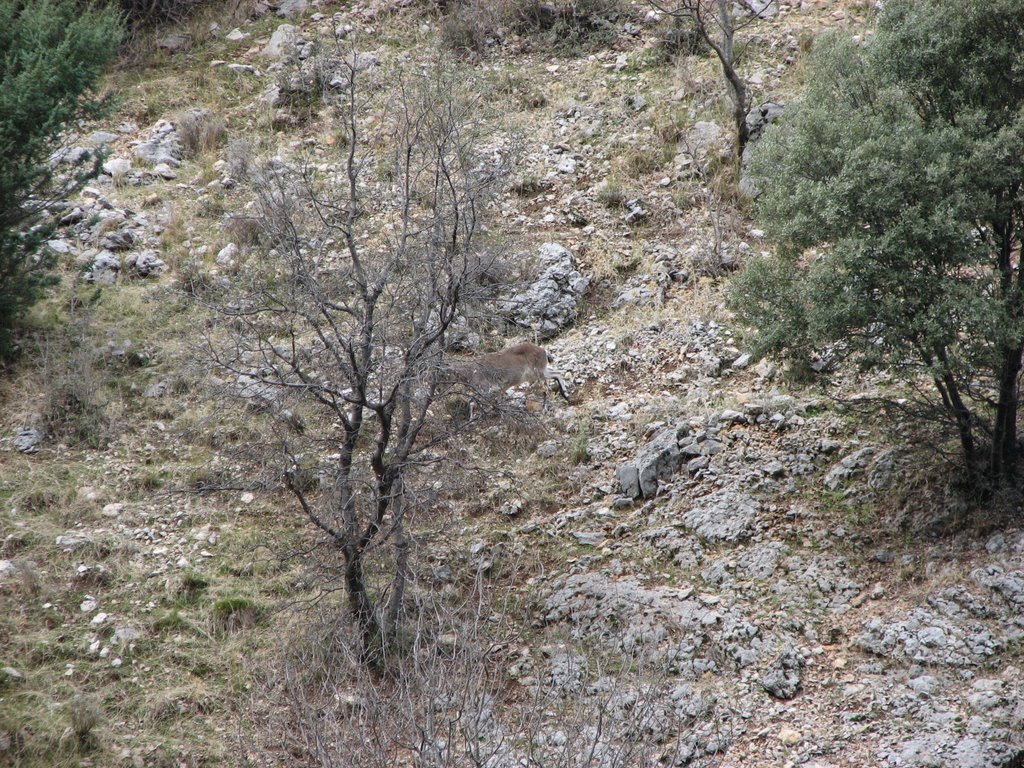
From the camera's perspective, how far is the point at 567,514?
8789mm

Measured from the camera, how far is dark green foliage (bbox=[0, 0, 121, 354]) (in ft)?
34.5

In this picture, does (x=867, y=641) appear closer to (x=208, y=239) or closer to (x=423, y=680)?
(x=423, y=680)

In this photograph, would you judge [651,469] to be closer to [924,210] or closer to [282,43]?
[924,210]

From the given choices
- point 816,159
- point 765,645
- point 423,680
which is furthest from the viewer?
point 816,159

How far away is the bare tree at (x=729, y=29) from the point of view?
12.6 m

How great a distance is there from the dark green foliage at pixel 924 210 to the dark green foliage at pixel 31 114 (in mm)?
8321

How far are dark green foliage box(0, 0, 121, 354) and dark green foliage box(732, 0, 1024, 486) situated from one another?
8321mm

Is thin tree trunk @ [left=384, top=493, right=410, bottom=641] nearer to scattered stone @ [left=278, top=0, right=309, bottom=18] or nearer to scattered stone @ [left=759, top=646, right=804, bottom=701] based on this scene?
scattered stone @ [left=759, top=646, right=804, bottom=701]

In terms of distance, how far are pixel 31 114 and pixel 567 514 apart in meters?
7.67

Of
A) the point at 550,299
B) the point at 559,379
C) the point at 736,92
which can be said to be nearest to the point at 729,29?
the point at 736,92

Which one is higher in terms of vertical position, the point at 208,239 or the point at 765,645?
the point at 208,239

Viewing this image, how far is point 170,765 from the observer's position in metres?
6.94

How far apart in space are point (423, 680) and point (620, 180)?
9519 mm

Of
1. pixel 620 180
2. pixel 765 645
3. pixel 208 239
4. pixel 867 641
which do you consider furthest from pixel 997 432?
pixel 208 239
